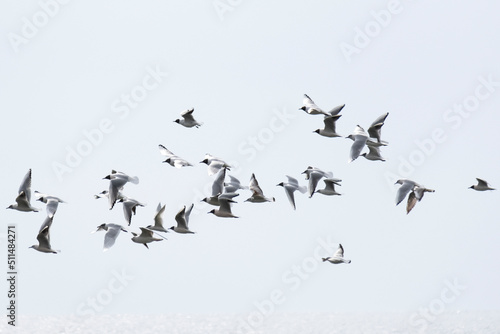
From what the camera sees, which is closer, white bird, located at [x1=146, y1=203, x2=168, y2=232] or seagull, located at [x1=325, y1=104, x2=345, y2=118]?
white bird, located at [x1=146, y1=203, x2=168, y2=232]

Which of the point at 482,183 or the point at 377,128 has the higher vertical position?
the point at 377,128

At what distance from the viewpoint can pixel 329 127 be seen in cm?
3809

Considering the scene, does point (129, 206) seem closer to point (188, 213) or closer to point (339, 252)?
point (188, 213)

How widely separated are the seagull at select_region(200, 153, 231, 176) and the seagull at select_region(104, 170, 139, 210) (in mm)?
2825

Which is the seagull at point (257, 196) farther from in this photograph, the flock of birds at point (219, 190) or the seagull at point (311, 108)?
the seagull at point (311, 108)

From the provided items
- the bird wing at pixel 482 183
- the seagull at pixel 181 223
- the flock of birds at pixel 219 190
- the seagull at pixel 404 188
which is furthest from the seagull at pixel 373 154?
the seagull at pixel 181 223

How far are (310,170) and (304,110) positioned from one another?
86.0 inches

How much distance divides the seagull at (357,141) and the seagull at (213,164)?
14.2 ft

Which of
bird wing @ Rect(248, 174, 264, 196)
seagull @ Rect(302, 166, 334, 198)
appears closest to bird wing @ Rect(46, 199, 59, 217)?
bird wing @ Rect(248, 174, 264, 196)

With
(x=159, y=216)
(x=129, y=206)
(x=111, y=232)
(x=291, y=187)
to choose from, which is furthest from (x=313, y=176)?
(x=111, y=232)

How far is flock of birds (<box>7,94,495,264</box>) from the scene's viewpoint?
1391 inches

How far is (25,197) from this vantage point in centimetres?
3538

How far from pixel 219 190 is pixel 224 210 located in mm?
876

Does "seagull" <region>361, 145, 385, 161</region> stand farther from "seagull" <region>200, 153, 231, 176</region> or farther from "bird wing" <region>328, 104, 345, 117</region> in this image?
"seagull" <region>200, 153, 231, 176</region>
